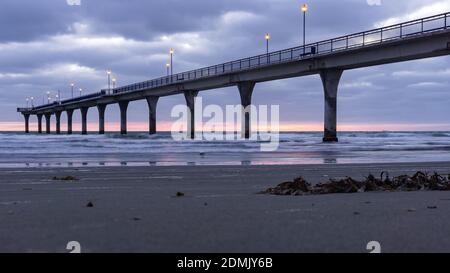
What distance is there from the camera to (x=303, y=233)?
366 cm

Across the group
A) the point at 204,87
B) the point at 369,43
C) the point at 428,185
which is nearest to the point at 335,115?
the point at 369,43

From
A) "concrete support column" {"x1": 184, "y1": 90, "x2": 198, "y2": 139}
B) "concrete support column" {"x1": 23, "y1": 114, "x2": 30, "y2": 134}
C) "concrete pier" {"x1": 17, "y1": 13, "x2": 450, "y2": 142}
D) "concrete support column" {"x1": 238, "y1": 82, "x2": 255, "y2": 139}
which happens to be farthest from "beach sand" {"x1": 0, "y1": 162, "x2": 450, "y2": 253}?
"concrete support column" {"x1": 23, "y1": 114, "x2": 30, "y2": 134}

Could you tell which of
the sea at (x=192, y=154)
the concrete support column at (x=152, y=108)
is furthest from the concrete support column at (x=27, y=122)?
the sea at (x=192, y=154)

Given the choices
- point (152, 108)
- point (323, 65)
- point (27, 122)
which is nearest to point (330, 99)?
point (323, 65)

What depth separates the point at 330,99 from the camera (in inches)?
1743

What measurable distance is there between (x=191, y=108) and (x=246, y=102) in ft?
46.0

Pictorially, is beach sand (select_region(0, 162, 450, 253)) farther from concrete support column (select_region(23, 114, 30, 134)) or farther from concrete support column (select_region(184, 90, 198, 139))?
concrete support column (select_region(23, 114, 30, 134))

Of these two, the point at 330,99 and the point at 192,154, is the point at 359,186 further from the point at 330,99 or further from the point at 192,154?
the point at 330,99

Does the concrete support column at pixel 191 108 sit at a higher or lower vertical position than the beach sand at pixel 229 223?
higher

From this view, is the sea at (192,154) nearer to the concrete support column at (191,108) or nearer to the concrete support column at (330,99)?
the concrete support column at (330,99)

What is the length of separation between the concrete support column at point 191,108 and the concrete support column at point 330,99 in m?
27.0

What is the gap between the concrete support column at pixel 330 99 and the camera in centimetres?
4378
